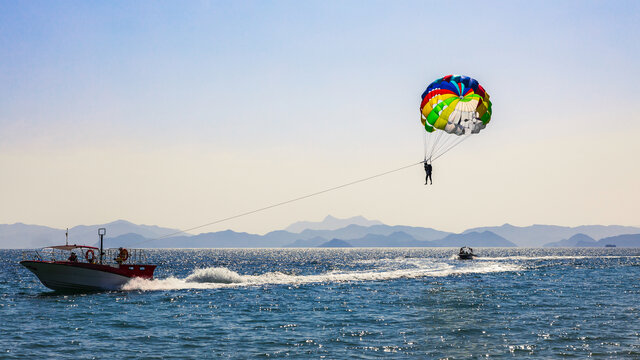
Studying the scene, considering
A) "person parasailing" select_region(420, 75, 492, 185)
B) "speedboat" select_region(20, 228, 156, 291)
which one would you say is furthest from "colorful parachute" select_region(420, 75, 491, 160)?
"speedboat" select_region(20, 228, 156, 291)

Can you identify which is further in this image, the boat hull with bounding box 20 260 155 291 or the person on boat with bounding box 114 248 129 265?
the person on boat with bounding box 114 248 129 265

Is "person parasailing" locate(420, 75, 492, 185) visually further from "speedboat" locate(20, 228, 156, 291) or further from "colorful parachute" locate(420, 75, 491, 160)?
"speedboat" locate(20, 228, 156, 291)

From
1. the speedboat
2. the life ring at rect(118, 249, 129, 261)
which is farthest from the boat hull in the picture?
the life ring at rect(118, 249, 129, 261)

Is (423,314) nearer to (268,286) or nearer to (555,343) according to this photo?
(555,343)

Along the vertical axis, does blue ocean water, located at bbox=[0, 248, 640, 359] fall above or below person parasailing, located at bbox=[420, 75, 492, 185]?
below

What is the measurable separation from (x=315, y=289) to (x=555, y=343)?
87.2 ft

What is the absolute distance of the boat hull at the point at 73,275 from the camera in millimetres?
40750

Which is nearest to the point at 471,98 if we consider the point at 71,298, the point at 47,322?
the point at 47,322

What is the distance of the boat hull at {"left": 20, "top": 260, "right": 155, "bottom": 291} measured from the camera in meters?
40.8

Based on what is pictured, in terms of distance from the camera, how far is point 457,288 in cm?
4653

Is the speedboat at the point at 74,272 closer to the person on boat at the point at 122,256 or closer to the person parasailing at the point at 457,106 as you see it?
the person on boat at the point at 122,256

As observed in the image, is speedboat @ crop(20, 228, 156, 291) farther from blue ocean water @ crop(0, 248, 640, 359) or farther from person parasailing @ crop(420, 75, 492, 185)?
person parasailing @ crop(420, 75, 492, 185)

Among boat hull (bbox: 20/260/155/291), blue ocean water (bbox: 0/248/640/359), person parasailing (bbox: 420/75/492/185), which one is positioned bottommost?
blue ocean water (bbox: 0/248/640/359)

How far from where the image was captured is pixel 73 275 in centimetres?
4116
